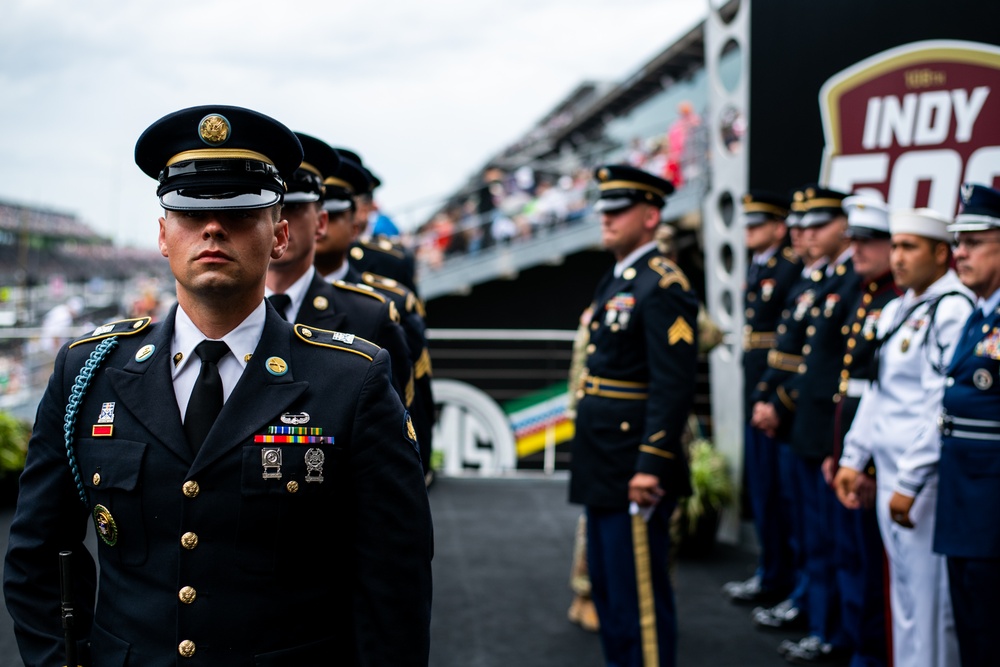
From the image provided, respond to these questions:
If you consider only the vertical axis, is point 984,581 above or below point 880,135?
below

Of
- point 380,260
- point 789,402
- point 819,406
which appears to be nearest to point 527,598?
point 789,402

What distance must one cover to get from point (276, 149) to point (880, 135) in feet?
14.7

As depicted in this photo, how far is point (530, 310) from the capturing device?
43.7ft

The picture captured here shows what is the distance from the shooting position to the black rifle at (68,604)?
5.30ft

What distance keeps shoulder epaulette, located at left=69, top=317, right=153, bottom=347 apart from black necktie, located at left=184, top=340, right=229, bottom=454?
8.0 inches

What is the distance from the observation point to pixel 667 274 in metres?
3.63

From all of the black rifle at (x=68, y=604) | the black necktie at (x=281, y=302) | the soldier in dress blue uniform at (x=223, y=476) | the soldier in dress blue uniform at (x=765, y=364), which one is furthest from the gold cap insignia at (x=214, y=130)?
the soldier in dress blue uniform at (x=765, y=364)

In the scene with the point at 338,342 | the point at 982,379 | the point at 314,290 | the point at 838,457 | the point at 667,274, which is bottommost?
the point at 838,457

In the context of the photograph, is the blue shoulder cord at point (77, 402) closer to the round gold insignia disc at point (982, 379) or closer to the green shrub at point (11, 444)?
the round gold insignia disc at point (982, 379)

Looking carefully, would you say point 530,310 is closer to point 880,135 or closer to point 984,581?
point 880,135

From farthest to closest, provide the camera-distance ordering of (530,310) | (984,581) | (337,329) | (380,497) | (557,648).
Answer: (530,310)
(557,648)
(984,581)
(337,329)
(380,497)

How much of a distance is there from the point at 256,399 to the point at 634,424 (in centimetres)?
223

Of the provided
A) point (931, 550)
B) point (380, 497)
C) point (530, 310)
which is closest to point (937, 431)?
point (931, 550)

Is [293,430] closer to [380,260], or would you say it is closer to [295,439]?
[295,439]
